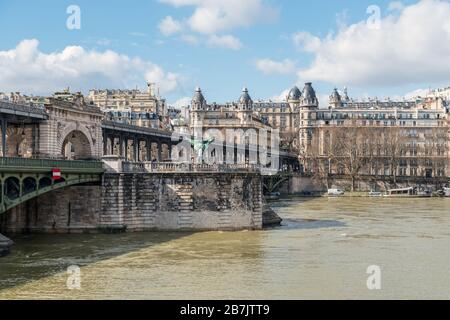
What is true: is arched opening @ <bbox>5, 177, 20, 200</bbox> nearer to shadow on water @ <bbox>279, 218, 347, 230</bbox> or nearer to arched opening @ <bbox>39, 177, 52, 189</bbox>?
arched opening @ <bbox>39, 177, 52, 189</bbox>

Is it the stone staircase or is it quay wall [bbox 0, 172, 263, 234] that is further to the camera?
the stone staircase

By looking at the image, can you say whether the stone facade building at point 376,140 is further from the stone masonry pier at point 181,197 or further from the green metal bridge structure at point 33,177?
the green metal bridge structure at point 33,177

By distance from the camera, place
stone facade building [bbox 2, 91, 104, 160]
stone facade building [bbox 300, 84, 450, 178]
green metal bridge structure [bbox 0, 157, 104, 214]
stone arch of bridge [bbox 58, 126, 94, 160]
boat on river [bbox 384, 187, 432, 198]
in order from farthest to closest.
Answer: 1. stone facade building [bbox 300, 84, 450, 178]
2. boat on river [bbox 384, 187, 432, 198]
3. stone arch of bridge [bbox 58, 126, 94, 160]
4. stone facade building [bbox 2, 91, 104, 160]
5. green metal bridge structure [bbox 0, 157, 104, 214]

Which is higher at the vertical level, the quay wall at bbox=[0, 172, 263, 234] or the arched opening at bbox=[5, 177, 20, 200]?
the arched opening at bbox=[5, 177, 20, 200]

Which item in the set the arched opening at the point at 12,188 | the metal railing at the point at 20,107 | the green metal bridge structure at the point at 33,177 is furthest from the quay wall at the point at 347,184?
the arched opening at the point at 12,188

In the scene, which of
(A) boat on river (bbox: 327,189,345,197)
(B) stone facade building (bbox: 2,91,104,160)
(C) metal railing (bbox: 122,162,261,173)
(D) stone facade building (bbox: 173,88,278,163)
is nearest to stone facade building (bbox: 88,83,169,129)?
(D) stone facade building (bbox: 173,88,278,163)

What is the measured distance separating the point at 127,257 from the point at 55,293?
8.40 meters

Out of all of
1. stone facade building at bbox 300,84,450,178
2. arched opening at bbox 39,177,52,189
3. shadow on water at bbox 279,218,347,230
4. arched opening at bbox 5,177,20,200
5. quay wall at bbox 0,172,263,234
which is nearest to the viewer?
arched opening at bbox 5,177,20,200

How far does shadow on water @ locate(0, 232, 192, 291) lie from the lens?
2924 cm

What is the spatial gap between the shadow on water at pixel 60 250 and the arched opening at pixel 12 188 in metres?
2.83

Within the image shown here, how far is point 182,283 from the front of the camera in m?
27.4

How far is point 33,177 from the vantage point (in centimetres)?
3616

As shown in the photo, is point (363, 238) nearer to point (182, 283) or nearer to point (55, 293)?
point (182, 283)
